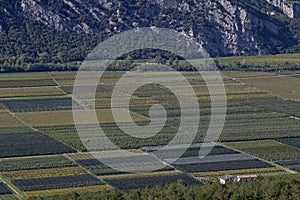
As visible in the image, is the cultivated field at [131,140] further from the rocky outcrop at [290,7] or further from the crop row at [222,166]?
the rocky outcrop at [290,7]

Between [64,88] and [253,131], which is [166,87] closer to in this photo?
[64,88]

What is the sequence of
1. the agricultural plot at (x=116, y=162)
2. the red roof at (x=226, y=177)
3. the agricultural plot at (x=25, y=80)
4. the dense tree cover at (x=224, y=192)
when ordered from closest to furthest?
the dense tree cover at (x=224, y=192) → the red roof at (x=226, y=177) → the agricultural plot at (x=116, y=162) → the agricultural plot at (x=25, y=80)

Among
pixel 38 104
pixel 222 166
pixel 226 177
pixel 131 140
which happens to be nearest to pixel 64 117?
pixel 38 104

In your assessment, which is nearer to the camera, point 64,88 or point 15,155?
point 15,155

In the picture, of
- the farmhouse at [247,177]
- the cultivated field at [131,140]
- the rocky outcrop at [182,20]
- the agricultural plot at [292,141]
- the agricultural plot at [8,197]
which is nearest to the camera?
the agricultural plot at [8,197]

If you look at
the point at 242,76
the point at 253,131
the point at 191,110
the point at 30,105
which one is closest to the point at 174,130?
the point at 253,131

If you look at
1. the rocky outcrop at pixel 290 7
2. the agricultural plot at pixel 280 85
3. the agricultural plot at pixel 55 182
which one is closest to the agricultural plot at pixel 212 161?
the agricultural plot at pixel 55 182
